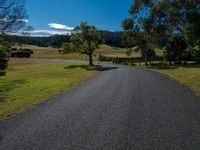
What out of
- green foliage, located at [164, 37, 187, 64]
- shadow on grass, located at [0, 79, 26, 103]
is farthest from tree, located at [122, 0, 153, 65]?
shadow on grass, located at [0, 79, 26, 103]

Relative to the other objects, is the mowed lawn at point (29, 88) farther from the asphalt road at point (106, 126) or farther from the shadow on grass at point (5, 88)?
the asphalt road at point (106, 126)

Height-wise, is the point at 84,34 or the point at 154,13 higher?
the point at 154,13

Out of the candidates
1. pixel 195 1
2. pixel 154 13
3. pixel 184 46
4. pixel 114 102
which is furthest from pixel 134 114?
pixel 184 46

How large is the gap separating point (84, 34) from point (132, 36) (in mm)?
10027

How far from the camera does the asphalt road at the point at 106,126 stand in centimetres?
659

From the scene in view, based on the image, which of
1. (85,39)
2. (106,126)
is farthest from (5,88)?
(85,39)

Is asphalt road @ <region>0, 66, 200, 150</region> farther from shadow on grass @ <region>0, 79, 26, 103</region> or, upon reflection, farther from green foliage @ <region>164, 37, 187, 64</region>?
green foliage @ <region>164, 37, 187, 64</region>

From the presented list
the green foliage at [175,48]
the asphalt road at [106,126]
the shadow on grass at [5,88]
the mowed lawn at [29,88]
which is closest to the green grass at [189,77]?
the asphalt road at [106,126]

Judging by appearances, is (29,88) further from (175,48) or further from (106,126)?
(175,48)

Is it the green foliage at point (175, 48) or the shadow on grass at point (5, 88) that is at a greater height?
the green foliage at point (175, 48)

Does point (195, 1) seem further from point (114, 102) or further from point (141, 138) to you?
point (141, 138)

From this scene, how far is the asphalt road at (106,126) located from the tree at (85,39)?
44.1m

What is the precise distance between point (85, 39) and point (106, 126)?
48.5 meters

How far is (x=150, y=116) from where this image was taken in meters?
9.46
